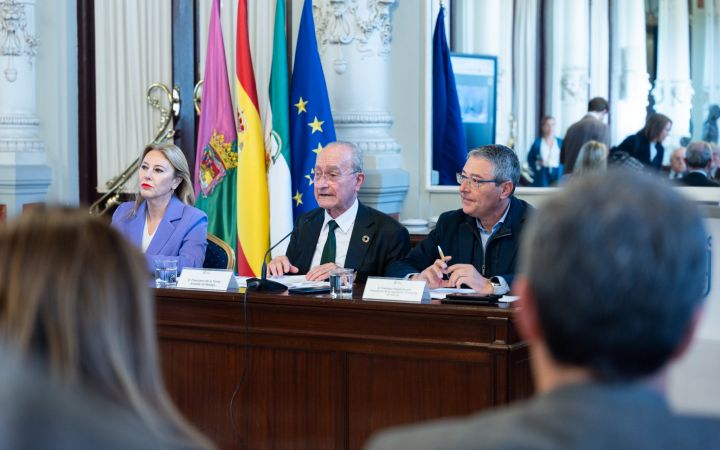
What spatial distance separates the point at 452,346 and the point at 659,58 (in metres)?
2.72

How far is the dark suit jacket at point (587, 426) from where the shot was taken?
1.03 meters

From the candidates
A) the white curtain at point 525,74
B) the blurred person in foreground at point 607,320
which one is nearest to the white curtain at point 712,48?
the white curtain at point 525,74

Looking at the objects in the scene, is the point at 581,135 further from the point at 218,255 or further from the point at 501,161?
the point at 218,255

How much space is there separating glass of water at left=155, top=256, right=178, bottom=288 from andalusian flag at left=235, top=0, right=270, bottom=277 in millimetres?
1577

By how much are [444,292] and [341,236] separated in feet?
2.81

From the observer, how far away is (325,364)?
3.70m

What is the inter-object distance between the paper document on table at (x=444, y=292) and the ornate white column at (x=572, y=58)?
2222 millimetres

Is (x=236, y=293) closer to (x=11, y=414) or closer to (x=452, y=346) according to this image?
(x=452, y=346)

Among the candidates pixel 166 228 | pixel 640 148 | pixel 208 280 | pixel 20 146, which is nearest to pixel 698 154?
pixel 640 148

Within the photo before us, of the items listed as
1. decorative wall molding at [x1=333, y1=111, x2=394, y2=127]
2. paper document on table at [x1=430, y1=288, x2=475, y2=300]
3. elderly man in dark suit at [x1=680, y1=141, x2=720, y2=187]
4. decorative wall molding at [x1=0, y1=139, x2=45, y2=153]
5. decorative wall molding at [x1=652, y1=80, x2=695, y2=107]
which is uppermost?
decorative wall molding at [x1=652, y1=80, x2=695, y2=107]

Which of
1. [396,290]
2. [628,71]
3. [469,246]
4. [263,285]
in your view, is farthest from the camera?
[628,71]

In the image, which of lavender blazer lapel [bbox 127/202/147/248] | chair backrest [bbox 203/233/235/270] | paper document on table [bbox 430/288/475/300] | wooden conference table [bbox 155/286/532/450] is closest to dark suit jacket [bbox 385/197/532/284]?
paper document on table [bbox 430/288/475/300]

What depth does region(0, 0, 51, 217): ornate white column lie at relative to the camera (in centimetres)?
649

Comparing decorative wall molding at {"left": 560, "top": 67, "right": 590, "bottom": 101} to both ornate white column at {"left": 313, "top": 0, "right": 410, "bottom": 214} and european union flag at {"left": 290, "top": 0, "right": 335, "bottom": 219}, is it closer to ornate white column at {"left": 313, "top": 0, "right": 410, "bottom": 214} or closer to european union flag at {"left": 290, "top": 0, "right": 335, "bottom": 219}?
ornate white column at {"left": 313, "top": 0, "right": 410, "bottom": 214}
